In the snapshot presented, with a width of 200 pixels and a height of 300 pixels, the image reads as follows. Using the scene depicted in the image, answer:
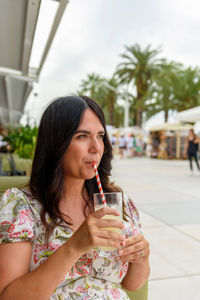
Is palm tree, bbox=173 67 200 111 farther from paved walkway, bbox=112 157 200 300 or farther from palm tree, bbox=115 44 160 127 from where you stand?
paved walkway, bbox=112 157 200 300

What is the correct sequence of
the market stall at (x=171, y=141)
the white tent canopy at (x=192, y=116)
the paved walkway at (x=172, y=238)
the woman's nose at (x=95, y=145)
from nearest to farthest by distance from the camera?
the woman's nose at (x=95, y=145), the paved walkway at (x=172, y=238), the white tent canopy at (x=192, y=116), the market stall at (x=171, y=141)

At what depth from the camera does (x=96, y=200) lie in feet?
3.98

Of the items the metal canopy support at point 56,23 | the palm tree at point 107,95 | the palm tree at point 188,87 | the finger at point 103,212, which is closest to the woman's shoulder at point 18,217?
the finger at point 103,212

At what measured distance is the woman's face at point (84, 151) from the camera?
1376 millimetres

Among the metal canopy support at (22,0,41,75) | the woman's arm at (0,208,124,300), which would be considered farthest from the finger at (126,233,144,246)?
the metal canopy support at (22,0,41,75)

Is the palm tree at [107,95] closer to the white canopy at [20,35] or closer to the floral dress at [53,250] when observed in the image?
the white canopy at [20,35]

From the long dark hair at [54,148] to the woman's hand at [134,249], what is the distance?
0.29 m

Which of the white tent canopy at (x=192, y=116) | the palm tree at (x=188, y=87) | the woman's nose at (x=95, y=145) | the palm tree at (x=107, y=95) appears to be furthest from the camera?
the palm tree at (x=107, y=95)

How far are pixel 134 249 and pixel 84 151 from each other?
0.45 meters

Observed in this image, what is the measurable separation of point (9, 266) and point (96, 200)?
1.26ft

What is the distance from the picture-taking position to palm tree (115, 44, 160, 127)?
28.0 metres

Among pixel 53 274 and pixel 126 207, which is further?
pixel 126 207

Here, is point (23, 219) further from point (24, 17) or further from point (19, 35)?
point (19, 35)

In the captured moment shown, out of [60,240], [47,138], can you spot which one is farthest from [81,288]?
[47,138]
